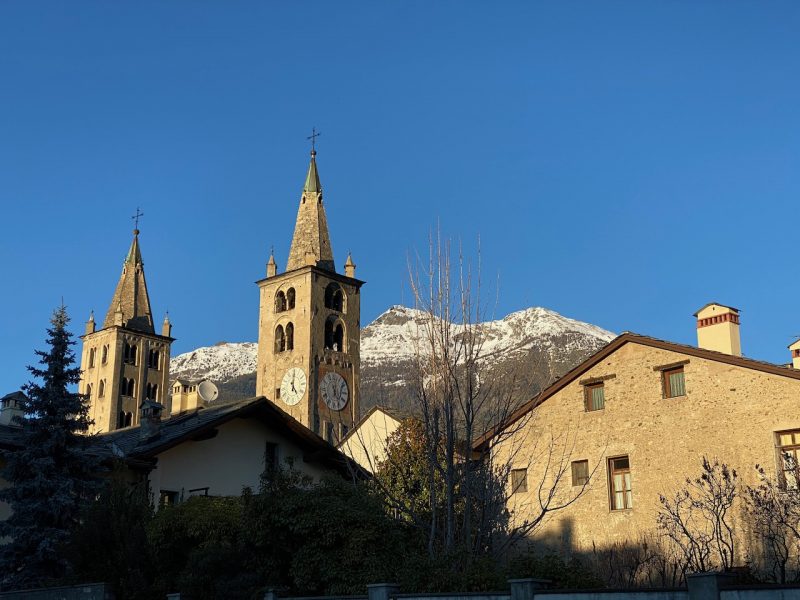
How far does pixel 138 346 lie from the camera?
9531 cm

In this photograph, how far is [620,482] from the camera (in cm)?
2781

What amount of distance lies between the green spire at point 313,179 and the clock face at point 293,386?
16.5 m

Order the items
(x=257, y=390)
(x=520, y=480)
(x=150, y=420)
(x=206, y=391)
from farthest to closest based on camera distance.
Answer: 1. (x=257, y=390)
2. (x=206, y=391)
3. (x=150, y=420)
4. (x=520, y=480)

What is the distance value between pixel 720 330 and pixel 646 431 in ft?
14.9

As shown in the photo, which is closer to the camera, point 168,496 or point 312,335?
point 168,496

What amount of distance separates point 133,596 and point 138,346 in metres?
78.6

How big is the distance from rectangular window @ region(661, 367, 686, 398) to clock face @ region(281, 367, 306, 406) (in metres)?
44.4

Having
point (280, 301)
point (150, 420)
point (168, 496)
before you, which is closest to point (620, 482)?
point (168, 496)

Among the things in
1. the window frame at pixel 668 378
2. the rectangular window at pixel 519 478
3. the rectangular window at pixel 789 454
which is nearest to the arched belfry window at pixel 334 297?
the rectangular window at pixel 519 478

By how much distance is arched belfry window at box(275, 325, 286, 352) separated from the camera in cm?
7256

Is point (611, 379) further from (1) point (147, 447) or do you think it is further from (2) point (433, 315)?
(1) point (147, 447)

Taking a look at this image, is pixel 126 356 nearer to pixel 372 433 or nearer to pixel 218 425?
pixel 372 433

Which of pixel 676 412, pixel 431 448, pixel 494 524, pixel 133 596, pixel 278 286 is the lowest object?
pixel 133 596

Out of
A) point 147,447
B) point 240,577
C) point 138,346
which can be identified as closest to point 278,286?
point 138,346
